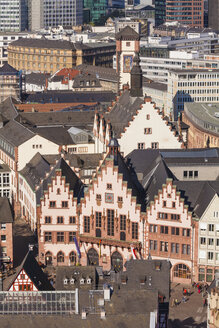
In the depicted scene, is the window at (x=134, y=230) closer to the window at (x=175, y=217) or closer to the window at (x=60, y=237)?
the window at (x=175, y=217)

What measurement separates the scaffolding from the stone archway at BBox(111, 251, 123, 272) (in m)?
60.5

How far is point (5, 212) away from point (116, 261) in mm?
21235

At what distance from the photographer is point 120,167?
589 ft

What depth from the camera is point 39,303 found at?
382 ft

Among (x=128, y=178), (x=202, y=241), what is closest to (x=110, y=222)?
(x=128, y=178)

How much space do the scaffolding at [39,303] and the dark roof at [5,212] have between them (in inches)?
2509

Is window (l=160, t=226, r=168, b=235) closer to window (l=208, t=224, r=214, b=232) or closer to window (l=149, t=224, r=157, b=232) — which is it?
window (l=149, t=224, r=157, b=232)

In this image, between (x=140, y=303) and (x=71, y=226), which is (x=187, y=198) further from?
(x=140, y=303)

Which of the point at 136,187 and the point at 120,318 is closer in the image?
the point at 120,318

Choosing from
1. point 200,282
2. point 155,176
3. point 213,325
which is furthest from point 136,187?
point 213,325

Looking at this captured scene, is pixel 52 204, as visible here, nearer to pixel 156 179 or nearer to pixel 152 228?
pixel 156 179

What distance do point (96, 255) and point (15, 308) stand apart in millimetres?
65872

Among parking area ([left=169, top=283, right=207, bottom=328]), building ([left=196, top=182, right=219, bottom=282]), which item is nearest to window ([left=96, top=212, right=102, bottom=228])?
building ([left=196, top=182, right=219, bottom=282])

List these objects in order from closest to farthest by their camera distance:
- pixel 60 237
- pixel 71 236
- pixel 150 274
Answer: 1. pixel 150 274
2. pixel 71 236
3. pixel 60 237
